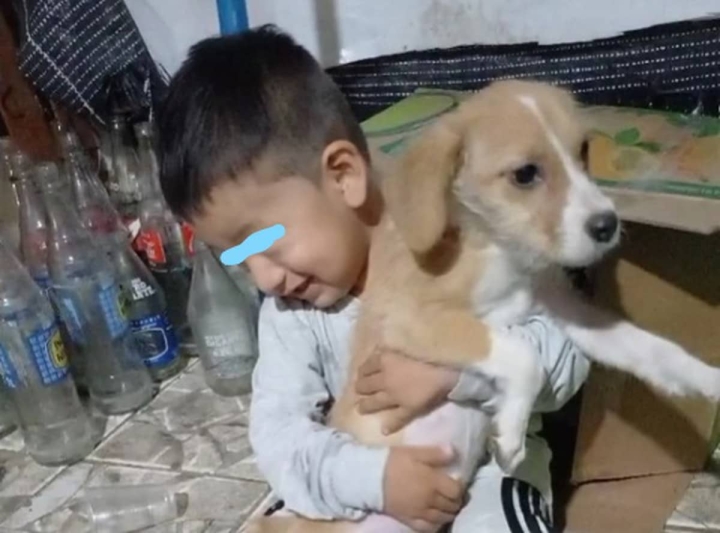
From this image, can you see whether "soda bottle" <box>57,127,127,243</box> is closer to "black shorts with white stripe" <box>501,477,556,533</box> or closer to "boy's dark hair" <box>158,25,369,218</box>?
"boy's dark hair" <box>158,25,369,218</box>

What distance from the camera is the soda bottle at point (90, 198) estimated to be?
5.60ft

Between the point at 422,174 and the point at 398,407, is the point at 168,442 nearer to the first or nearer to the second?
the point at 398,407

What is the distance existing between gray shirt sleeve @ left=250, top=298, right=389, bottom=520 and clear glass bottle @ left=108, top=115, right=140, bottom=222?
73 cm

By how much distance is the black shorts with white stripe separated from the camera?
1.07 m

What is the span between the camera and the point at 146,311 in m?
1.70

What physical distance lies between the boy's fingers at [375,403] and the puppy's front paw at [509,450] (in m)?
0.11

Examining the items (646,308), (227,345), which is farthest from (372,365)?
(227,345)

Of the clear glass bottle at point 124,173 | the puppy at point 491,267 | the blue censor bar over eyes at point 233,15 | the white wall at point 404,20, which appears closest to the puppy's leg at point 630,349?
the puppy at point 491,267

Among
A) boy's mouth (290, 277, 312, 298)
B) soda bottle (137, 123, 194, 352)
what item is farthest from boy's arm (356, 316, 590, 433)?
soda bottle (137, 123, 194, 352)

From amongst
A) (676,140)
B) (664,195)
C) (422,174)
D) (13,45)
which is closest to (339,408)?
(422,174)

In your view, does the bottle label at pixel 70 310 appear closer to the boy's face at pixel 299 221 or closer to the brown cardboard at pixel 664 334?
the boy's face at pixel 299 221

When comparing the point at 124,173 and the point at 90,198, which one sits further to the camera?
the point at 124,173

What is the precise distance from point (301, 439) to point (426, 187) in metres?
0.32

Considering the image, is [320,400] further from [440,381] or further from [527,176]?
[527,176]
